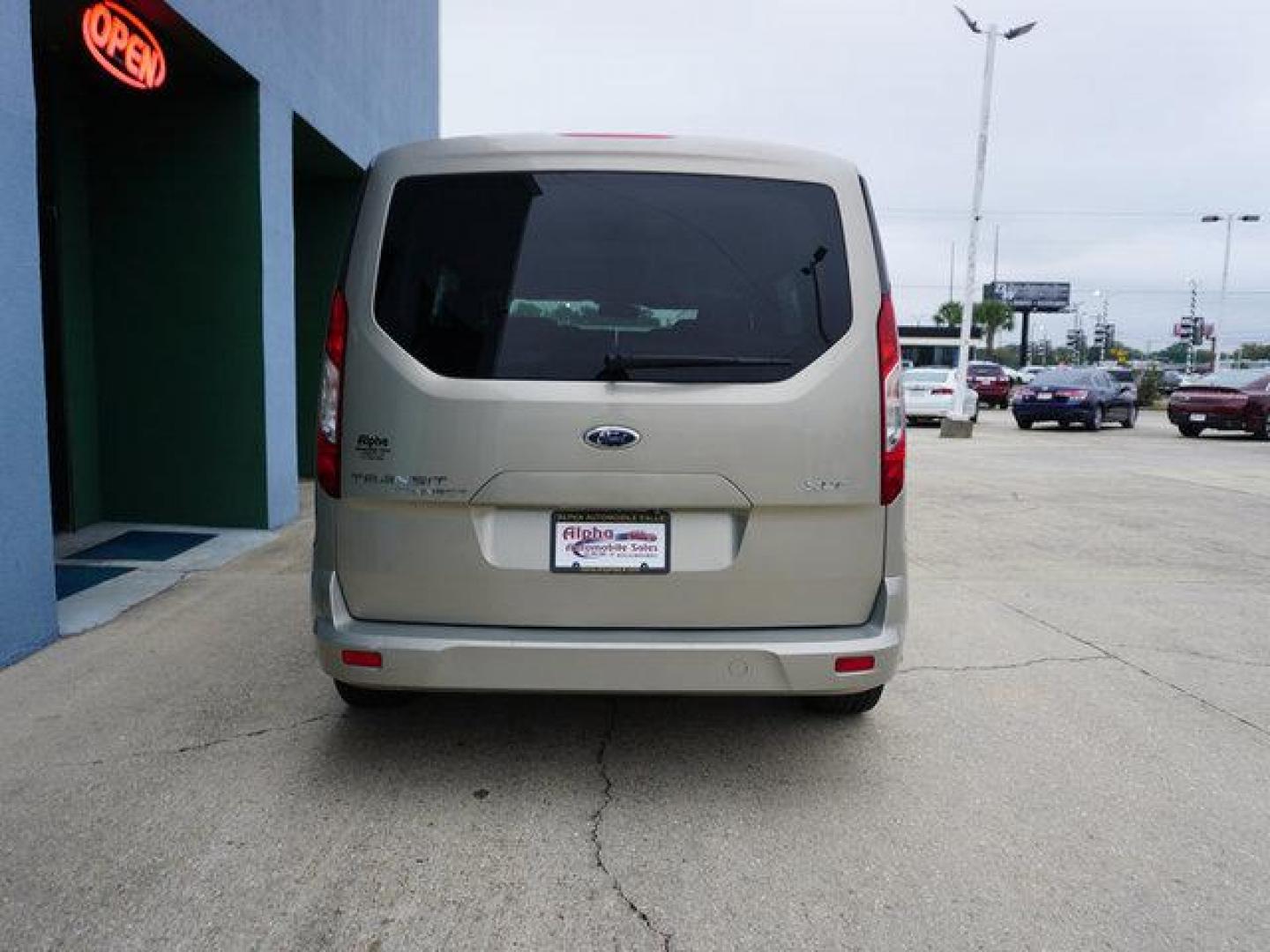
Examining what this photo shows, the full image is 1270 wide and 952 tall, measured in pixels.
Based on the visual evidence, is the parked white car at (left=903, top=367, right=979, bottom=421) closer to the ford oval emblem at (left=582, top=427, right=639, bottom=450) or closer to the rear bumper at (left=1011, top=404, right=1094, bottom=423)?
the rear bumper at (left=1011, top=404, right=1094, bottom=423)

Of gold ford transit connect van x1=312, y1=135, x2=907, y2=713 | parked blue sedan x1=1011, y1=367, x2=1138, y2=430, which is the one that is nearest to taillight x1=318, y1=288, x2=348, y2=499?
gold ford transit connect van x1=312, y1=135, x2=907, y2=713

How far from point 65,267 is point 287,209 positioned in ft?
5.49

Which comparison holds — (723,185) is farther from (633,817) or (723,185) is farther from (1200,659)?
(1200,659)

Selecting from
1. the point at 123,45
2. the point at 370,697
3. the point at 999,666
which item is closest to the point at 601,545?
the point at 370,697

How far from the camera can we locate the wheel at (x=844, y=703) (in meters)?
3.75

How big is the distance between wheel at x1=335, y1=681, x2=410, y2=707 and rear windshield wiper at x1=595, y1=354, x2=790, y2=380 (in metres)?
1.55

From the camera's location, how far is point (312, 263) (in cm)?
1085

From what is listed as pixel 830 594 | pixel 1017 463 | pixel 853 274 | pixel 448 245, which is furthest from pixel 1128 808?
pixel 1017 463

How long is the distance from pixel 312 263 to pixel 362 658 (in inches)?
346

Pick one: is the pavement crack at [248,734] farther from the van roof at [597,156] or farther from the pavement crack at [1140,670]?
the pavement crack at [1140,670]

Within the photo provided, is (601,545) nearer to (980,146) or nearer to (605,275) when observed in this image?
(605,275)

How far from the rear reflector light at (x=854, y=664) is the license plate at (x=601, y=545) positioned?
60 cm

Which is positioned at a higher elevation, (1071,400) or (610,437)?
(610,437)

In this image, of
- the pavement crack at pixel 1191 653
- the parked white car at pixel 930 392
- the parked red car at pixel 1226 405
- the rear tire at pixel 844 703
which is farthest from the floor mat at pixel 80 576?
the parked red car at pixel 1226 405
